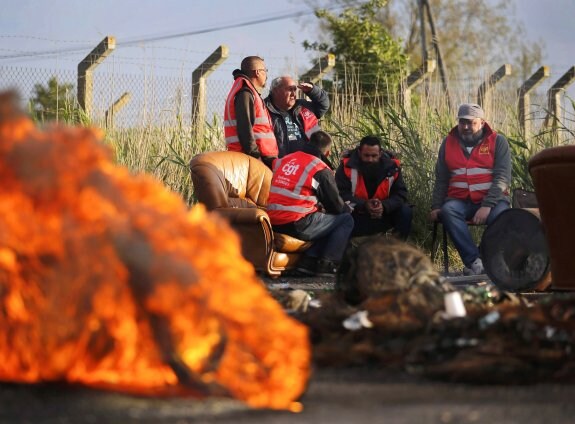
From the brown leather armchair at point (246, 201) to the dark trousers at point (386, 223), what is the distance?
1003mm

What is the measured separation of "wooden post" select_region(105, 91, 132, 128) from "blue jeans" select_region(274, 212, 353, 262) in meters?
4.66

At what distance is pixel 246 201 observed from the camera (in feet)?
45.9

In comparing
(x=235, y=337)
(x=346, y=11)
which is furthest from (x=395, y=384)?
(x=346, y=11)

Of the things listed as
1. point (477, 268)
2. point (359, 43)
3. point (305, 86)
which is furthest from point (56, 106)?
point (359, 43)

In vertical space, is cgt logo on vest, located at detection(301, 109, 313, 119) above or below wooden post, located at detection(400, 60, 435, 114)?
below

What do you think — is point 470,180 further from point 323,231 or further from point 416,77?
point 416,77

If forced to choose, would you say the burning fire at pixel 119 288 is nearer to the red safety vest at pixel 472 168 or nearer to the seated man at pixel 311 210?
the seated man at pixel 311 210

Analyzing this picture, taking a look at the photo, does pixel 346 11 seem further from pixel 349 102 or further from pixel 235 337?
pixel 235 337

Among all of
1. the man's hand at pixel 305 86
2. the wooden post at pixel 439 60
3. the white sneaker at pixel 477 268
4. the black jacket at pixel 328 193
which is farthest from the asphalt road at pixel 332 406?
the wooden post at pixel 439 60

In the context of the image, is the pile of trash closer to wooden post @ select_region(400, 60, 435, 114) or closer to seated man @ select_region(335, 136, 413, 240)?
seated man @ select_region(335, 136, 413, 240)

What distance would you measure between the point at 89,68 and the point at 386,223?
5.80 metres

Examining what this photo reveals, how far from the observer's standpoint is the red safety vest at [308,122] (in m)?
14.7

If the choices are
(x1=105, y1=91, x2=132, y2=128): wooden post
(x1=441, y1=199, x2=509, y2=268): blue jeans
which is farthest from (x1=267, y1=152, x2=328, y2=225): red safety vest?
(x1=105, y1=91, x2=132, y2=128): wooden post

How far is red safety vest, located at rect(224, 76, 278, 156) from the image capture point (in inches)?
558
